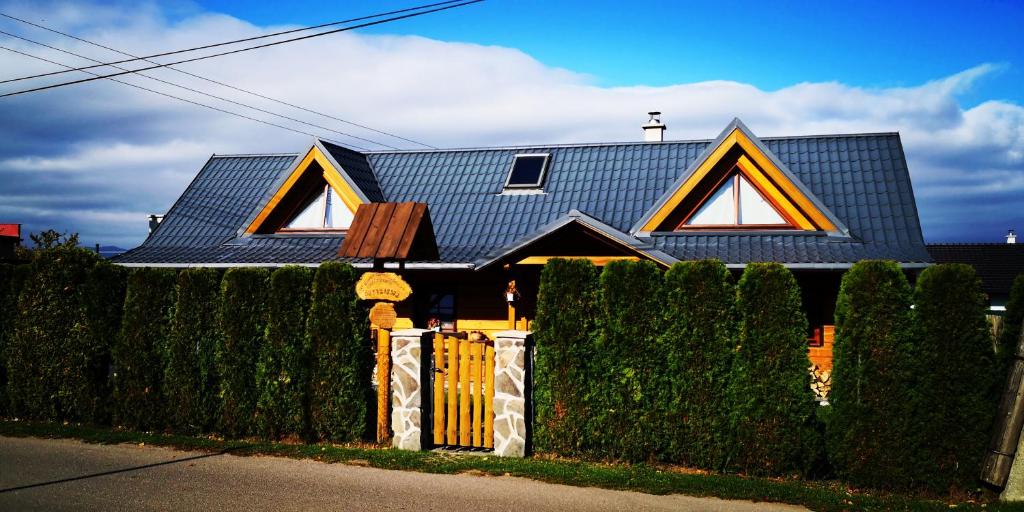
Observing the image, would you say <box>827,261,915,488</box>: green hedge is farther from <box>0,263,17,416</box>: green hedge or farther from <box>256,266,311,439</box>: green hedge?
<box>0,263,17,416</box>: green hedge

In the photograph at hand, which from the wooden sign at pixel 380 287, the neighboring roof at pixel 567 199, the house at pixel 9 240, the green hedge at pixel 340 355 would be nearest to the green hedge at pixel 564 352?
the wooden sign at pixel 380 287

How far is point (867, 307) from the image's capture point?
869 cm

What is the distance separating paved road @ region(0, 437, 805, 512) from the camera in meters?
7.72

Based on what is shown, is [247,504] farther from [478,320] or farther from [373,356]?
[478,320]

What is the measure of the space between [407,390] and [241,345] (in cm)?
246

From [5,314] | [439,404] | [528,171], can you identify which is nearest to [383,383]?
[439,404]

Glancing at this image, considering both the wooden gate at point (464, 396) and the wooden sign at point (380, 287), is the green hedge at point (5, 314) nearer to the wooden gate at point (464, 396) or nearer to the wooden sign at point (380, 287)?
the wooden sign at point (380, 287)

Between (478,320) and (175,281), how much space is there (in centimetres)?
768

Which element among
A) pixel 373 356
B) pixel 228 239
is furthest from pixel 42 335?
pixel 228 239

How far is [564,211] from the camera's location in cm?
1864

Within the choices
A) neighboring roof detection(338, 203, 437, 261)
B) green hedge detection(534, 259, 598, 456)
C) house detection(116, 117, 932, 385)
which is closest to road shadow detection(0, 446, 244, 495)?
neighboring roof detection(338, 203, 437, 261)

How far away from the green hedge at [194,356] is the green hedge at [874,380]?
8005 mm

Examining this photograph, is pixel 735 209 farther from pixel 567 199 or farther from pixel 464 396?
pixel 464 396

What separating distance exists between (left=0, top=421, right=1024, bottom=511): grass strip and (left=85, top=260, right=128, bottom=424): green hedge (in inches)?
19.4
